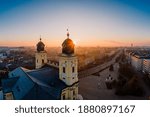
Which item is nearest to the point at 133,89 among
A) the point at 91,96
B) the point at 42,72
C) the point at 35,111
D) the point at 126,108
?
the point at 91,96

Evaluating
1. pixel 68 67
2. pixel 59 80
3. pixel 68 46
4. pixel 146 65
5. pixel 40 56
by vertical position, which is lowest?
pixel 146 65

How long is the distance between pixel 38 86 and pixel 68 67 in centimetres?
77

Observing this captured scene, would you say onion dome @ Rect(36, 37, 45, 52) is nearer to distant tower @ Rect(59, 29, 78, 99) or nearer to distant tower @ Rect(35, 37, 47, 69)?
distant tower @ Rect(35, 37, 47, 69)

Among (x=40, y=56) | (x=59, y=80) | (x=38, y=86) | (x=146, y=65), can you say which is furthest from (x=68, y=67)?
(x=146, y=65)

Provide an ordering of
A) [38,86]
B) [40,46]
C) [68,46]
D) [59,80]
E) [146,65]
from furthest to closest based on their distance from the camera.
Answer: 1. [146,65]
2. [40,46]
3. [59,80]
4. [68,46]
5. [38,86]

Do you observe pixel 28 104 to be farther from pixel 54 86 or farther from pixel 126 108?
pixel 54 86

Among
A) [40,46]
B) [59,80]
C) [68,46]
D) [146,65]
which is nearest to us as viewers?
[68,46]

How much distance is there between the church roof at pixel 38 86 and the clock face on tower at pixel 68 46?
614mm

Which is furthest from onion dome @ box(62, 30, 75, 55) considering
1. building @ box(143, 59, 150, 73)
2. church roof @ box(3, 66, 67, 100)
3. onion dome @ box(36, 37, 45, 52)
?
building @ box(143, 59, 150, 73)

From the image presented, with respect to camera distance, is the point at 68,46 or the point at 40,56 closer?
the point at 68,46

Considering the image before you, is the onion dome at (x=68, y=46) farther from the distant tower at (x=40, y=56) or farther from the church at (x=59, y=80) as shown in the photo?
the distant tower at (x=40, y=56)

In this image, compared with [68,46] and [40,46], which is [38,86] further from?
[40,46]

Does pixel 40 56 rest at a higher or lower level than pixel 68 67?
higher

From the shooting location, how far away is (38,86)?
2.72m
